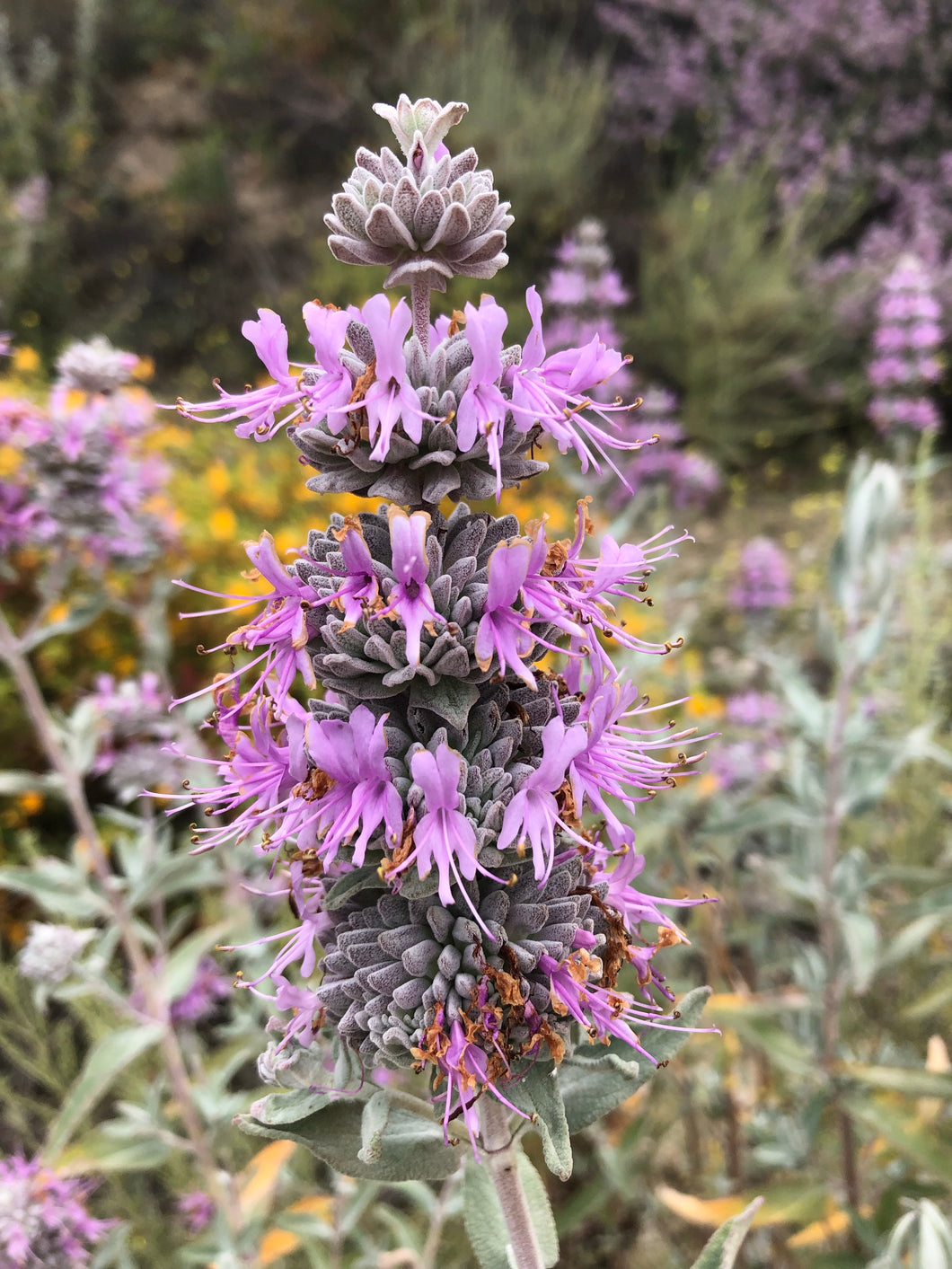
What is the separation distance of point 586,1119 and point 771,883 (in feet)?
6.66

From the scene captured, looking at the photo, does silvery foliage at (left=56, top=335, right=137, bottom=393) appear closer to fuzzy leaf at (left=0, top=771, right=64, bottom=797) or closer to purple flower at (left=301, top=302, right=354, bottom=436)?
fuzzy leaf at (left=0, top=771, right=64, bottom=797)

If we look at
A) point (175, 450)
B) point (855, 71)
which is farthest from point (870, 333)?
point (175, 450)

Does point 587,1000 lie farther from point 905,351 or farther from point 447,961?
point 905,351

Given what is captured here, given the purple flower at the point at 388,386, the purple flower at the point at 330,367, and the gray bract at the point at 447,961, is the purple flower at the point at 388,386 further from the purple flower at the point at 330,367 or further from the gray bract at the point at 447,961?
the gray bract at the point at 447,961

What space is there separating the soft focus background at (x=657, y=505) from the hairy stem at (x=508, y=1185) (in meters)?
0.53

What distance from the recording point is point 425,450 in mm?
917

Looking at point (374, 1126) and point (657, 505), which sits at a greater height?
point (657, 505)

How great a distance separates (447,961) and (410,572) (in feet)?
1.28

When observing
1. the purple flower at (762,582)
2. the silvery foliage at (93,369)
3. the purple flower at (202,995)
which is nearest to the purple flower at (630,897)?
the purple flower at (202,995)

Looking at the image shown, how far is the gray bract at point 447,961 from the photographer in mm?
907

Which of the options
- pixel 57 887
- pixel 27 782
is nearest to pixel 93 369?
pixel 27 782

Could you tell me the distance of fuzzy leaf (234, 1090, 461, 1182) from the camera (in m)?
0.96

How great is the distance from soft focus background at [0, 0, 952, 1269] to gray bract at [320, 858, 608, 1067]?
0.68 m

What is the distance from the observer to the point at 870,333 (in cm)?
746
